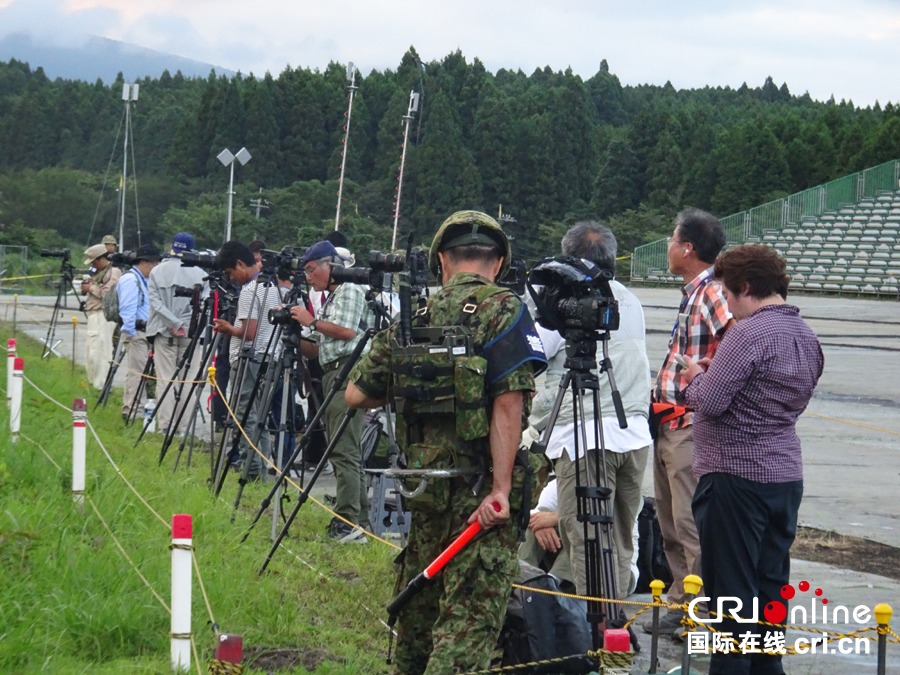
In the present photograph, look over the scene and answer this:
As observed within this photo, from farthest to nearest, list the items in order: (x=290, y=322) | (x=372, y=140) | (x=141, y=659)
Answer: (x=372, y=140) < (x=290, y=322) < (x=141, y=659)

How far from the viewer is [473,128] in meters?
90.2

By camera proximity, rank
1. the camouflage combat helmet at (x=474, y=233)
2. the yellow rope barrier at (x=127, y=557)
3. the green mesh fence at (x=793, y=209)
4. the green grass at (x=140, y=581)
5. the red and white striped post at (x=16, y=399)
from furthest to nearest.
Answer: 1. the green mesh fence at (x=793, y=209)
2. the red and white striped post at (x=16, y=399)
3. the yellow rope barrier at (x=127, y=557)
4. the green grass at (x=140, y=581)
5. the camouflage combat helmet at (x=474, y=233)

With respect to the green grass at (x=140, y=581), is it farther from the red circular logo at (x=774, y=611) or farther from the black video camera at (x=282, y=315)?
the red circular logo at (x=774, y=611)

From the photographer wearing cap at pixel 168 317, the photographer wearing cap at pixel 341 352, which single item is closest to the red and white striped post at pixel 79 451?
the photographer wearing cap at pixel 341 352

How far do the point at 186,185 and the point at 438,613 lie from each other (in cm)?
9169

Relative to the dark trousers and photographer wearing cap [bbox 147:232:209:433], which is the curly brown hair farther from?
photographer wearing cap [bbox 147:232:209:433]

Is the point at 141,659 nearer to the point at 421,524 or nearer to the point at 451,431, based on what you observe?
the point at 421,524

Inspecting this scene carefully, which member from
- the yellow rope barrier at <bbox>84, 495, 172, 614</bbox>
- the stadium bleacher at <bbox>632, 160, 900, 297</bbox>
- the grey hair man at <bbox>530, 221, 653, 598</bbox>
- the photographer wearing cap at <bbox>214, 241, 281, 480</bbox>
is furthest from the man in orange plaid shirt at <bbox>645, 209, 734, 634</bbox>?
the stadium bleacher at <bbox>632, 160, 900, 297</bbox>

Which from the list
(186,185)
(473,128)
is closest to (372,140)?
(473,128)

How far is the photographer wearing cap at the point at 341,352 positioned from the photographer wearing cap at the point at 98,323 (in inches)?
248

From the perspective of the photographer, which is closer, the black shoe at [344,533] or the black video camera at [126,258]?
the black shoe at [344,533]

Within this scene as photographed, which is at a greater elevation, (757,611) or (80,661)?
(757,611)

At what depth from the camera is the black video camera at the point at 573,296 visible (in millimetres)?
4023

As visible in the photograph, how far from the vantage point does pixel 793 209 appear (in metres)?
45.4
